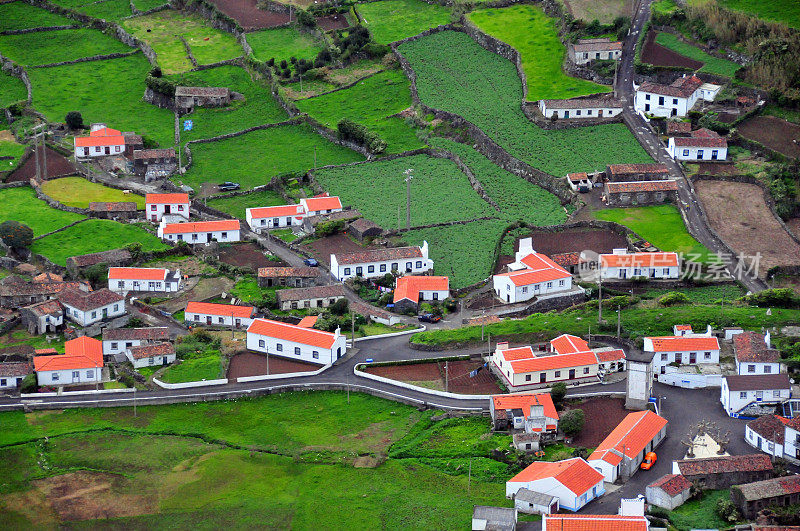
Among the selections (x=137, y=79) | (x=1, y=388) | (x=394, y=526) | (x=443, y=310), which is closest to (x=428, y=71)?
(x=137, y=79)

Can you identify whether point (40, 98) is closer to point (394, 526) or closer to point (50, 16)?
point (50, 16)

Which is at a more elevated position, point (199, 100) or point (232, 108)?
point (199, 100)

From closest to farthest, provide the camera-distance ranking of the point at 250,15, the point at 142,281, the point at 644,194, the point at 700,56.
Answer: the point at 142,281 → the point at 644,194 → the point at 700,56 → the point at 250,15

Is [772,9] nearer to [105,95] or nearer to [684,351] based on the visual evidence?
[684,351]

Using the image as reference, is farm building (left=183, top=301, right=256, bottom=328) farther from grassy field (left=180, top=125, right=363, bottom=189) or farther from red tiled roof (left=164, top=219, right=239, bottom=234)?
grassy field (left=180, top=125, right=363, bottom=189)

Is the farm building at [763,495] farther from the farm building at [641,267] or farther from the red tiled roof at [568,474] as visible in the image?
the farm building at [641,267]

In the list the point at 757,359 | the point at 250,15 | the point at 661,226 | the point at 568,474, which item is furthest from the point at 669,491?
the point at 250,15

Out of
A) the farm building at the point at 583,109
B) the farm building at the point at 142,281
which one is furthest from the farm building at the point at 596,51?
the farm building at the point at 142,281
